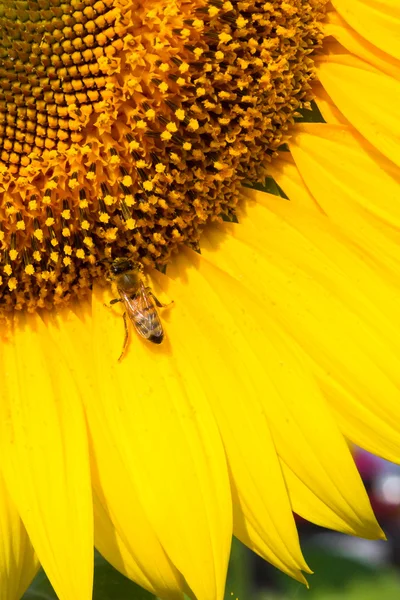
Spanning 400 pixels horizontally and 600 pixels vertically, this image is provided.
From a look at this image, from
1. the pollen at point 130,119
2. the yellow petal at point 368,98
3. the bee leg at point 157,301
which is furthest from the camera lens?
the bee leg at point 157,301

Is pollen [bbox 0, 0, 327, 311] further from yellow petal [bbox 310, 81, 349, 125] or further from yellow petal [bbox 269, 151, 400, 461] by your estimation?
yellow petal [bbox 269, 151, 400, 461]

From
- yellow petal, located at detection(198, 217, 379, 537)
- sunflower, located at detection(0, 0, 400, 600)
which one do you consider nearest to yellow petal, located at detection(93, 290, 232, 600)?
sunflower, located at detection(0, 0, 400, 600)

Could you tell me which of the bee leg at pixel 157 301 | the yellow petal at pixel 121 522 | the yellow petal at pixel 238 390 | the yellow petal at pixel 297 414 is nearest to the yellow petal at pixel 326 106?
the yellow petal at pixel 297 414

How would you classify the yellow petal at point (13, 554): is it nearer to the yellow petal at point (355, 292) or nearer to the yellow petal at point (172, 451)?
the yellow petal at point (172, 451)

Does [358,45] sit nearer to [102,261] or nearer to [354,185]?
[354,185]

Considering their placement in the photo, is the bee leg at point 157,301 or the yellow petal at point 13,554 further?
the bee leg at point 157,301

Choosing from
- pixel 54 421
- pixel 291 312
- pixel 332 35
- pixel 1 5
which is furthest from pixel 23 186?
pixel 332 35
